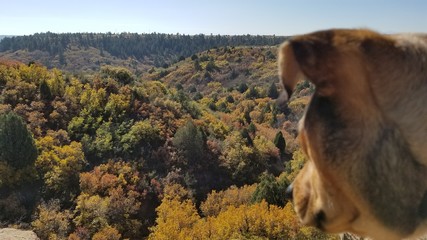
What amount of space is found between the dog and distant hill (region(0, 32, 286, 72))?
135015 mm

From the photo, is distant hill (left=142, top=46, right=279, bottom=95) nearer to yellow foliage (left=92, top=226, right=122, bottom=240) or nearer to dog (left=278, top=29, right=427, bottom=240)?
yellow foliage (left=92, top=226, right=122, bottom=240)

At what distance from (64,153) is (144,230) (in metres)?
8.66

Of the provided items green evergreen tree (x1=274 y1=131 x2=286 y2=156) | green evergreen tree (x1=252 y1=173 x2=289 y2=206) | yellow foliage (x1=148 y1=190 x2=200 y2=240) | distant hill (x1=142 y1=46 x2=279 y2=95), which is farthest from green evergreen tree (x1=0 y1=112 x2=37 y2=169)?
distant hill (x1=142 y1=46 x2=279 y2=95)

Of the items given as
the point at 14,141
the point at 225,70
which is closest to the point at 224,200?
the point at 14,141

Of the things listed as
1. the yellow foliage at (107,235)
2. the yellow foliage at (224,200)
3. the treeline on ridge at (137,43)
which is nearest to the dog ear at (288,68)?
the yellow foliage at (107,235)

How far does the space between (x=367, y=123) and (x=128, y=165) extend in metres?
32.4

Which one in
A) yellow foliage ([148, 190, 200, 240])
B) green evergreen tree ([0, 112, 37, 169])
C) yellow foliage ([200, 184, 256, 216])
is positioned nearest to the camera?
yellow foliage ([148, 190, 200, 240])

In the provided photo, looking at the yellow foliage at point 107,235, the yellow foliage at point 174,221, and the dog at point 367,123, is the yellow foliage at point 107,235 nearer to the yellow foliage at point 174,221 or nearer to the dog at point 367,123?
the yellow foliage at point 174,221

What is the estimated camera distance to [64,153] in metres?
31.1

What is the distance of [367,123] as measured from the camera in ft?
3.13

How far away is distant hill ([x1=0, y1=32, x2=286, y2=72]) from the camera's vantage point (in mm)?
142125

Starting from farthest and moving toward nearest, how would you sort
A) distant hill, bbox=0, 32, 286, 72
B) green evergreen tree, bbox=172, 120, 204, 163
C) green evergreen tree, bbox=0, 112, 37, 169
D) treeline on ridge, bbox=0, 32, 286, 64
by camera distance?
1. treeline on ridge, bbox=0, 32, 286, 64
2. distant hill, bbox=0, 32, 286, 72
3. green evergreen tree, bbox=172, 120, 204, 163
4. green evergreen tree, bbox=0, 112, 37, 169

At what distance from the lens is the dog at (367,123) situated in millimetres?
920

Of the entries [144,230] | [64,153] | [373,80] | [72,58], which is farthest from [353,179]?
[72,58]
